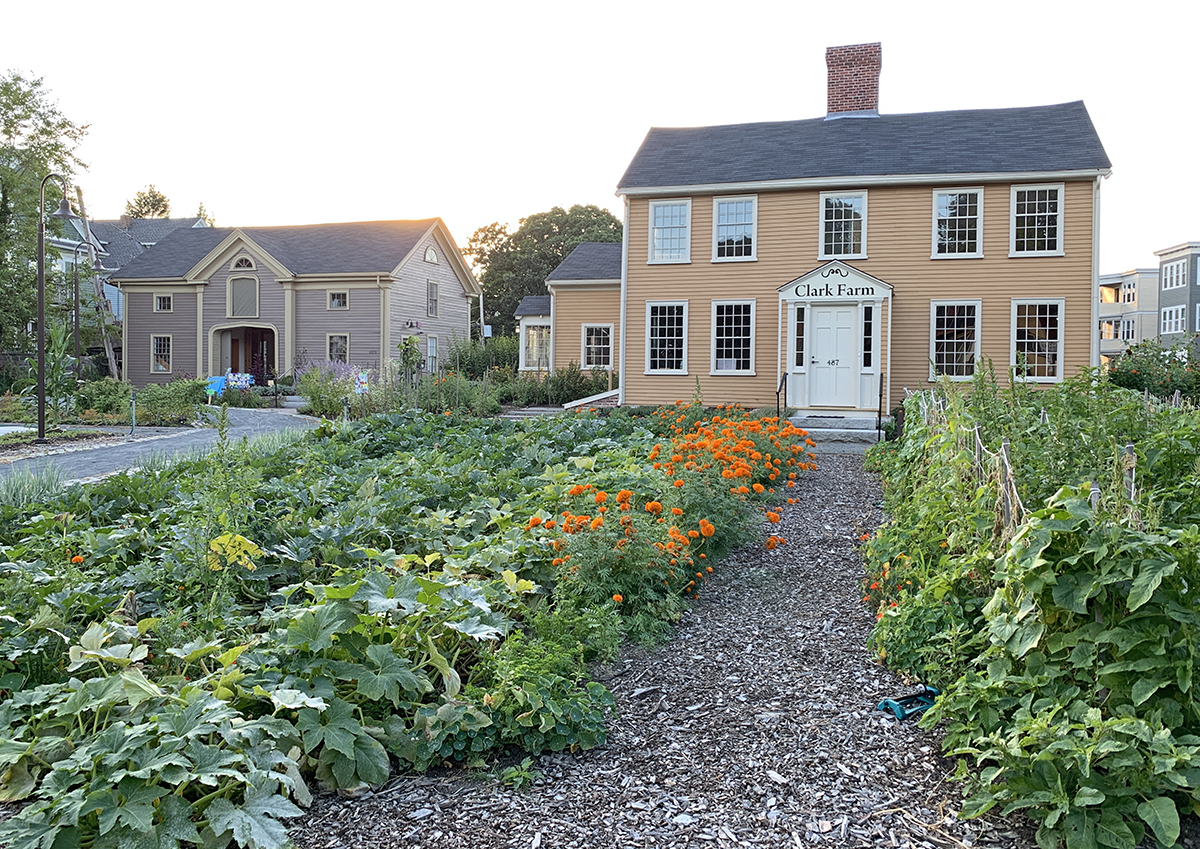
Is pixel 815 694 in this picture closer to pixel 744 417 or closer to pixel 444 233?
pixel 744 417

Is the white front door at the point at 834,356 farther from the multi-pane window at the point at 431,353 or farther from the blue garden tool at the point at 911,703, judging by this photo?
the multi-pane window at the point at 431,353

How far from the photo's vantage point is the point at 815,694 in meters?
3.62

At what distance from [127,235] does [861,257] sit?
40.0 m

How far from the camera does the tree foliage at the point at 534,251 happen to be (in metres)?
50.7

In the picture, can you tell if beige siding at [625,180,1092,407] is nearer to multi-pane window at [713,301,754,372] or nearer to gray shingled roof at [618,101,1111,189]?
multi-pane window at [713,301,754,372]

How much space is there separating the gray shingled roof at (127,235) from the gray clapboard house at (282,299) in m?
10.3

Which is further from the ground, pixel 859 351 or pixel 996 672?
pixel 859 351

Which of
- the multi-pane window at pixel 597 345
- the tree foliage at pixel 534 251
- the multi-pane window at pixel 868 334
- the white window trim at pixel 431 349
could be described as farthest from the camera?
the tree foliage at pixel 534 251

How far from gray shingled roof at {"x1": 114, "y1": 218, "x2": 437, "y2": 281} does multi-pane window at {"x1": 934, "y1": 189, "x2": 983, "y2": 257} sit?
18.0m

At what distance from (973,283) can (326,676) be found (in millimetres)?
16154

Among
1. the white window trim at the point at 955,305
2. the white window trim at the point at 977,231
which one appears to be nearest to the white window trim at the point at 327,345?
the white window trim at the point at 955,305

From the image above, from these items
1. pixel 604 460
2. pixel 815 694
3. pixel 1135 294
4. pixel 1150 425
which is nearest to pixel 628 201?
pixel 604 460

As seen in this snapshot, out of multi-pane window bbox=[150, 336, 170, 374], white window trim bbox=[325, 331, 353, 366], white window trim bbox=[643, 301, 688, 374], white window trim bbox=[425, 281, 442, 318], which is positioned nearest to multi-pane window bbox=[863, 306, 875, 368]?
white window trim bbox=[643, 301, 688, 374]

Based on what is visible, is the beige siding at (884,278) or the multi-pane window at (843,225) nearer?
the beige siding at (884,278)
